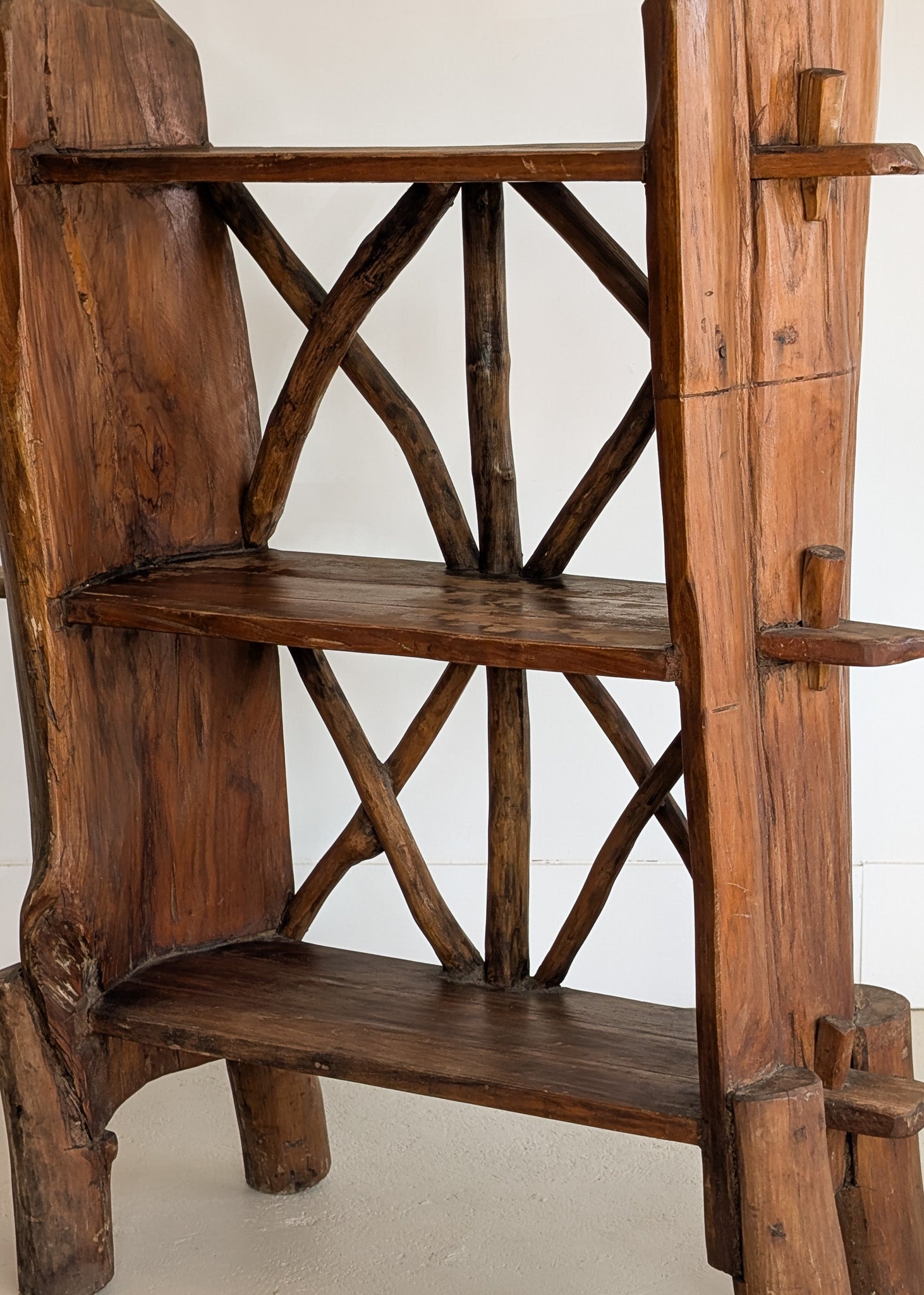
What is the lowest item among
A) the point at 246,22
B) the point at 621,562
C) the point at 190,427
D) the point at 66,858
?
the point at 66,858

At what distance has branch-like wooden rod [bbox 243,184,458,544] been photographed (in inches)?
82.0

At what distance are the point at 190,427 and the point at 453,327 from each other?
783 millimetres

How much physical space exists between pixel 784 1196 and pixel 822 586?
0.68 metres

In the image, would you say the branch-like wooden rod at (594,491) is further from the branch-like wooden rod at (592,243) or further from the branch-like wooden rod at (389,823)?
the branch-like wooden rod at (389,823)

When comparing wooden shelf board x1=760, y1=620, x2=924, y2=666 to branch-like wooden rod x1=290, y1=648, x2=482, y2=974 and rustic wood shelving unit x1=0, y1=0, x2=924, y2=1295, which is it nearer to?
rustic wood shelving unit x1=0, y1=0, x2=924, y2=1295

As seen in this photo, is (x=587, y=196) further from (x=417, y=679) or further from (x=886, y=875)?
(x=886, y=875)

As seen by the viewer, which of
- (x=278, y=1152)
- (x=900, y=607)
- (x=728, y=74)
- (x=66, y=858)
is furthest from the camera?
(x=900, y=607)

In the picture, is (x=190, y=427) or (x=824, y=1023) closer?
(x=824, y=1023)

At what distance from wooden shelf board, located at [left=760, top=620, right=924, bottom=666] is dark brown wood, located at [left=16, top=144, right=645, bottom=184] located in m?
0.52

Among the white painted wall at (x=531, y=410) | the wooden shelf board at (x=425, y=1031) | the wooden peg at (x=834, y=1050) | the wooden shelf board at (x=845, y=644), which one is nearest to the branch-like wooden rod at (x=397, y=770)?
the wooden shelf board at (x=425, y=1031)

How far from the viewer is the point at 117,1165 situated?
2.65m

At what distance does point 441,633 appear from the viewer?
1819mm

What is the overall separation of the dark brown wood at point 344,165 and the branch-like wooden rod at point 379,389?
226mm

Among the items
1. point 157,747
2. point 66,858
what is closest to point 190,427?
point 157,747
